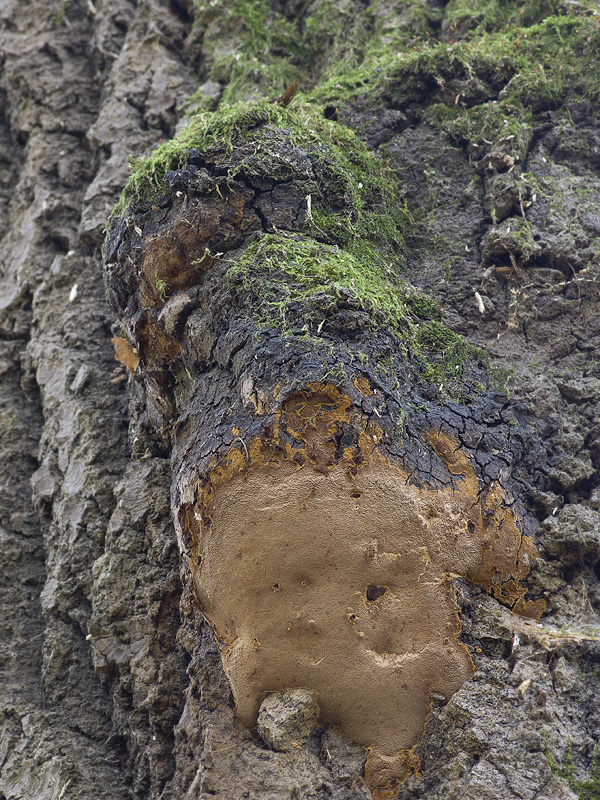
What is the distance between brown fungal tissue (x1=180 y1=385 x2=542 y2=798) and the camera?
2881mm

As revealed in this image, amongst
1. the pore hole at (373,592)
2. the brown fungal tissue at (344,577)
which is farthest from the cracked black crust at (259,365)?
the pore hole at (373,592)

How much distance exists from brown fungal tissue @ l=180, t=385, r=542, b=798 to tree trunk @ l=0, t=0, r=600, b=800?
1cm

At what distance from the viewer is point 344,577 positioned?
9.50 ft

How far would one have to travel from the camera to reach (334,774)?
9.53ft

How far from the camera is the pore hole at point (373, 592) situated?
2.91m

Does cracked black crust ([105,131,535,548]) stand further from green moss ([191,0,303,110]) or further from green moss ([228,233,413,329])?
green moss ([191,0,303,110])

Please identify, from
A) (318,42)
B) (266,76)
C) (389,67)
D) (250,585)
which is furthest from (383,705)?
(318,42)

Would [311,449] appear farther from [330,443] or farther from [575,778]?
[575,778]

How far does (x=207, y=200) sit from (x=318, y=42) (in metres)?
2.76

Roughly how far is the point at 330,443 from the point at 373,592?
2.20 ft

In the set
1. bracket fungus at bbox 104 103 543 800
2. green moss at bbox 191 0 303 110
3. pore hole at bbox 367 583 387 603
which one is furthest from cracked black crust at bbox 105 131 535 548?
green moss at bbox 191 0 303 110

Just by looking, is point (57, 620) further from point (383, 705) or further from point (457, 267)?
point (457, 267)

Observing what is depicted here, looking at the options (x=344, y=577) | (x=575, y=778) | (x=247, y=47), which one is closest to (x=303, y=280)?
(x=344, y=577)

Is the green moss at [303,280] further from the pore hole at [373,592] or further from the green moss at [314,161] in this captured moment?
the pore hole at [373,592]
